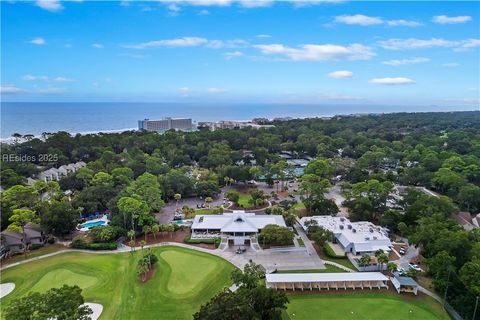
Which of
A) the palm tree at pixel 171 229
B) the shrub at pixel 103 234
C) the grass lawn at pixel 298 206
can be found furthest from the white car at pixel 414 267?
the shrub at pixel 103 234

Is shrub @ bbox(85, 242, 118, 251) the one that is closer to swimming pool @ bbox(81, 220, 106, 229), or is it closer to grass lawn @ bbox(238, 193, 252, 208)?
swimming pool @ bbox(81, 220, 106, 229)

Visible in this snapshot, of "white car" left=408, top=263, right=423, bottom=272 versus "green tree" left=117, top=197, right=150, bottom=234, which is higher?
"green tree" left=117, top=197, right=150, bottom=234

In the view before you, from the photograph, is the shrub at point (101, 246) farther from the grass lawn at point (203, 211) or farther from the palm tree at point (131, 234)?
the grass lawn at point (203, 211)

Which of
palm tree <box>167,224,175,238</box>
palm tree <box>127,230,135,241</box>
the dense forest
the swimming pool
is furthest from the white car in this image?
the swimming pool

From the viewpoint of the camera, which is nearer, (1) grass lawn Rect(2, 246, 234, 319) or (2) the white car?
(1) grass lawn Rect(2, 246, 234, 319)

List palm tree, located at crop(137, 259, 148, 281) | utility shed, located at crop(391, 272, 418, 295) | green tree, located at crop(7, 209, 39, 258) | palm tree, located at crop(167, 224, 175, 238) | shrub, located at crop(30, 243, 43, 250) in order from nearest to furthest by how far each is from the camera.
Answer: utility shed, located at crop(391, 272, 418, 295), palm tree, located at crop(137, 259, 148, 281), green tree, located at crop(7, 209, 39, 258), shrub, located at crop(30, 243, 43, 250), palm tree, located at crop(167, 224, 175, 238)

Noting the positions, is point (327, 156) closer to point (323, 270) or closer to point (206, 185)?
point (206, 185)
